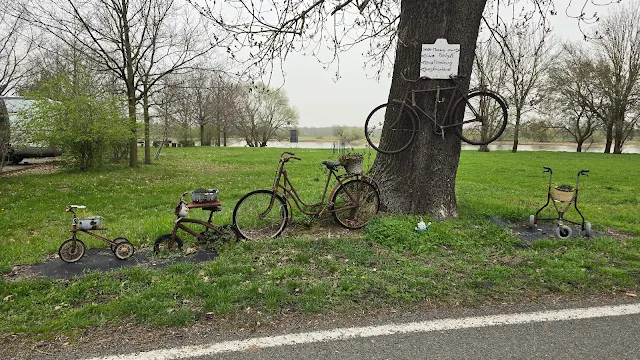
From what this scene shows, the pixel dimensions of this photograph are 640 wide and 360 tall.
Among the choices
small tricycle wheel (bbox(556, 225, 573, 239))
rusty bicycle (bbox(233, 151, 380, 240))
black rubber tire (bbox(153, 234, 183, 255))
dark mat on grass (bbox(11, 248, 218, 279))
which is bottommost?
dark mat on grass (bbox(11, 248, 218, 279))

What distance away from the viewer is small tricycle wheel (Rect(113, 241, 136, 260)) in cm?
459

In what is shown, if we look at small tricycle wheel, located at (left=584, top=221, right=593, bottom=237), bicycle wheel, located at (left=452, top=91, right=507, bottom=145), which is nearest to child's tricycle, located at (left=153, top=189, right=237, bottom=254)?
bicycle wheel, located at (left=452, top=91, right=507, bottom=145)

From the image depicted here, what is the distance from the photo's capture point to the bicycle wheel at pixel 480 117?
5645mm

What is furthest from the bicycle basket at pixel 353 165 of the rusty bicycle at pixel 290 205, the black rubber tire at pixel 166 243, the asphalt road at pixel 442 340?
the asphalt road at pixel 442 340

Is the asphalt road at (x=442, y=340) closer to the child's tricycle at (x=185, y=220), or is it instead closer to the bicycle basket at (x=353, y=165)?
the child's tricycle at (x=185, y=220)

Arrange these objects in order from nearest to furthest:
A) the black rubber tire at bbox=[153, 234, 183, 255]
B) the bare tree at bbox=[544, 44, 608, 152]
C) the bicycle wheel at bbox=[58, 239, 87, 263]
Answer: the bicycle wheel at bbox=[58, 239, 87, 263] < the black rubber tire at bbox=[153, 234, 183, 255] < the bare tree at bbox=[544, 44, 608, 152]

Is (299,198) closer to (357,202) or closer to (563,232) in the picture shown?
(357,202)

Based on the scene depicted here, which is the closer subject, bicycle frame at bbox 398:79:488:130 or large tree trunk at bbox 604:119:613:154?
bicycle frame at bbox 398:79:488:130

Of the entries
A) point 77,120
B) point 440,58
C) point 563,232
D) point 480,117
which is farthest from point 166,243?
point 77,120

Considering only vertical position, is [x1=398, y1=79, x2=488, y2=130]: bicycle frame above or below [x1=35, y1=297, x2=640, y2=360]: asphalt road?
above

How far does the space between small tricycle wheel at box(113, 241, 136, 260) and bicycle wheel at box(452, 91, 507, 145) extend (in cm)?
474

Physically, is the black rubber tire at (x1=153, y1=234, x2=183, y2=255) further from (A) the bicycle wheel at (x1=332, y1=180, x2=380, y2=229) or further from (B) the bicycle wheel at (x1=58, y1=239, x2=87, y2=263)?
(A) the bicycle wheel at (x1=332, y1=180, x2=380, y2=229)

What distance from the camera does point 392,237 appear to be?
5000mm

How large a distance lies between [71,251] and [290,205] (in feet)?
9.10
